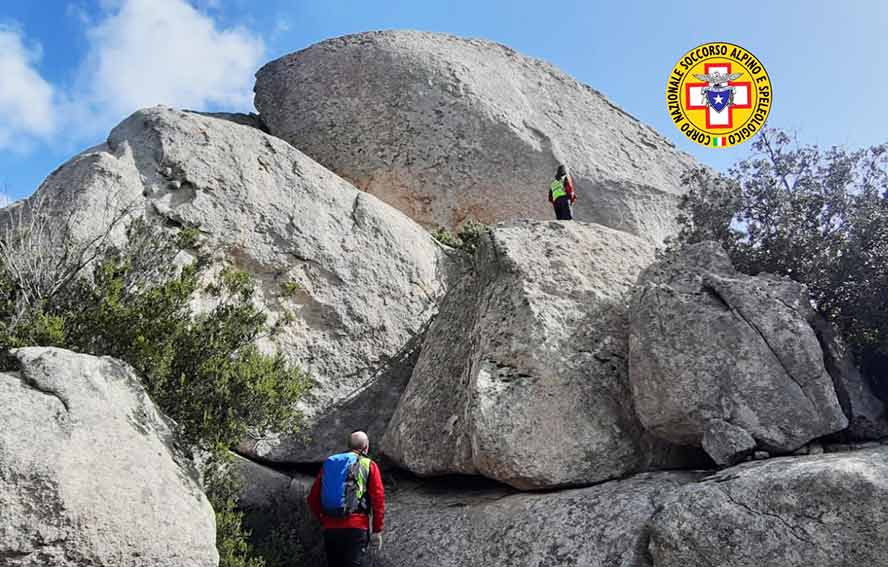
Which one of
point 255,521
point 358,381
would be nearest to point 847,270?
point 358,381

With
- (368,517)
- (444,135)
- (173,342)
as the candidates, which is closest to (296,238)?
(173,342)

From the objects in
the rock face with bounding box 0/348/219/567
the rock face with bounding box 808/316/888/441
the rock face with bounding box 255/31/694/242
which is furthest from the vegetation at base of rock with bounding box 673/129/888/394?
the rock face with bounding box 0/348/219/567

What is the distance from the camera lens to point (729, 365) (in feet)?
31.7

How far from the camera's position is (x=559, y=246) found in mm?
11977

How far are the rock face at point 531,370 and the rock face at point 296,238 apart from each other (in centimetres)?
122

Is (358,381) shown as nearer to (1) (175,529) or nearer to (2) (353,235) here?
(2) (353,235)

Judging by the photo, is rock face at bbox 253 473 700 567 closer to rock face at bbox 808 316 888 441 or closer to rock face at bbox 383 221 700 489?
rock face at bbox 383 221 700 489

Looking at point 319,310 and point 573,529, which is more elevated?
point 319,310

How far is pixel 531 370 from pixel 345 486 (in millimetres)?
2815

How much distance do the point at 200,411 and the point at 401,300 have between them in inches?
201

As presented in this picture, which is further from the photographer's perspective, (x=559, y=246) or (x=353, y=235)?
(x=353, y=235)

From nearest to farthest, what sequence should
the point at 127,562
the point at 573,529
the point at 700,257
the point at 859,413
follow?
the point at 127,562
the point at 573,529
the point at 859,413
the point at 700,257

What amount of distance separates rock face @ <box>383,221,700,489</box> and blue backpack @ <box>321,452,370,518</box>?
5.13 ft

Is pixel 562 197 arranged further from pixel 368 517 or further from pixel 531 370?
pixel 368 517
